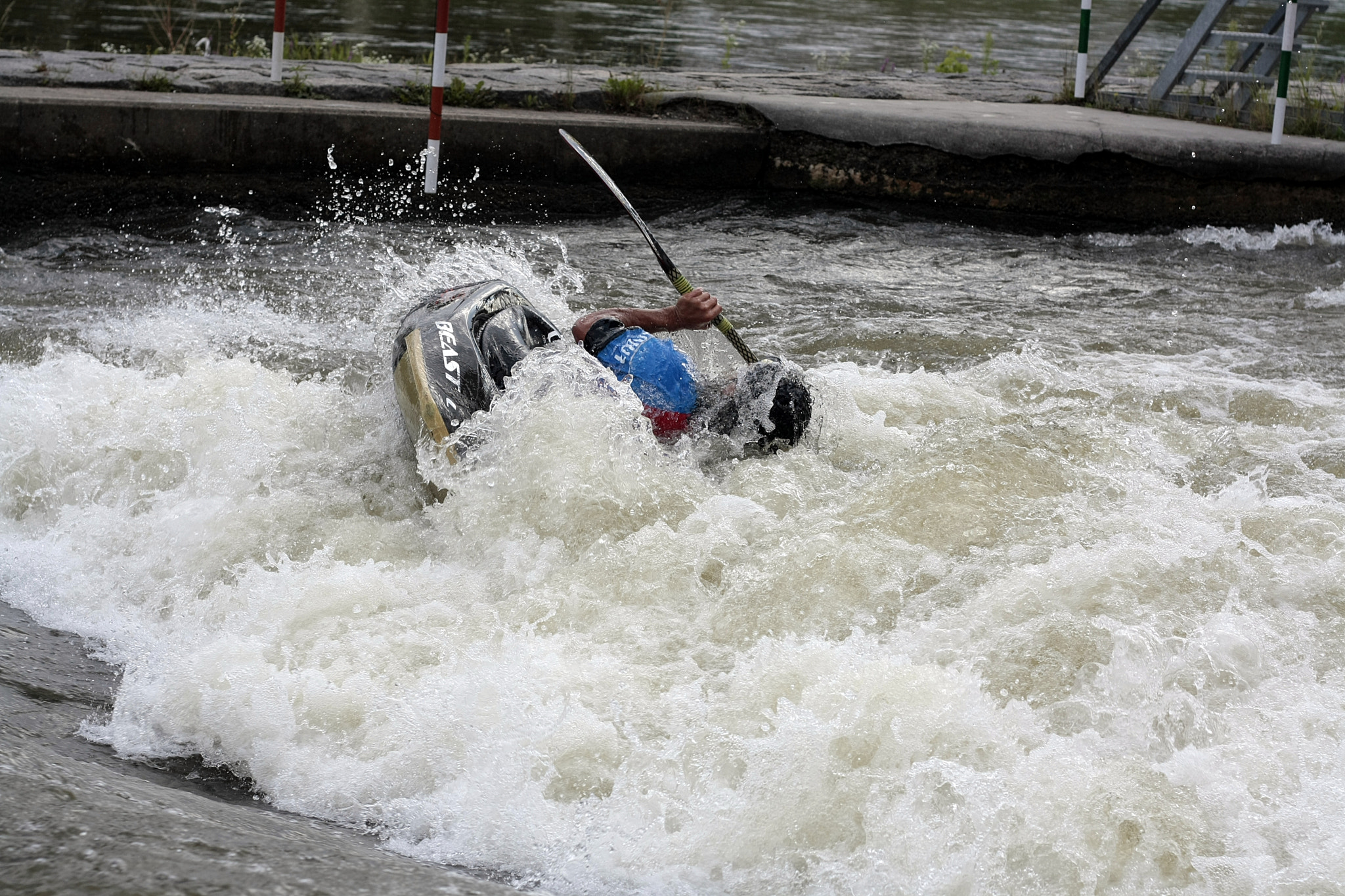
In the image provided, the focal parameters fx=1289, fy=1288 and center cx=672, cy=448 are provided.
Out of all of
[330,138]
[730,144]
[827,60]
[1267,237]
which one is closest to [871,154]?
[730,144]

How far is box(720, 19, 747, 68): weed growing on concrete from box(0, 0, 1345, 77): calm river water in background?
0.05m

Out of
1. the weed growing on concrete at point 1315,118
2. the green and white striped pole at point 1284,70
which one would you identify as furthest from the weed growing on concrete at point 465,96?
the weed growing on concrete at point 1315,118

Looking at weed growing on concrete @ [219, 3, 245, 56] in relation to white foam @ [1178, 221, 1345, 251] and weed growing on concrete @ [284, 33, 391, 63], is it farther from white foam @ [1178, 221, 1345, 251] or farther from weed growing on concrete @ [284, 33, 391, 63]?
white foam @ [1178, 221, 1345, 251]

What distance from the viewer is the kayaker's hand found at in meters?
3.89

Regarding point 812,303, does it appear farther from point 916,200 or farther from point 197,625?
point 197,625

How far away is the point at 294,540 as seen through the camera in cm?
345

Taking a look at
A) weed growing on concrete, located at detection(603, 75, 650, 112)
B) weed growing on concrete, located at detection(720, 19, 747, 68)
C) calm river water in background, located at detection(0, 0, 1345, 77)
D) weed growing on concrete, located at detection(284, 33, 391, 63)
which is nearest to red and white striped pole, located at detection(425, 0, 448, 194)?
weed growing on concrete, located at detection(603, 75, 650, 112)

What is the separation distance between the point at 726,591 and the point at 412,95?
17.2 feet

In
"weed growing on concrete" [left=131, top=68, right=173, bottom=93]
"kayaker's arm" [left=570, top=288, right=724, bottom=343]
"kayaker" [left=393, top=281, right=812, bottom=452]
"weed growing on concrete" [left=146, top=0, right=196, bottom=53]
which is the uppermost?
"weed growing on concrete" [left=146, top=0, right=196, bottom=53]

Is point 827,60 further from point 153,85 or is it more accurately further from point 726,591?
point 726,591

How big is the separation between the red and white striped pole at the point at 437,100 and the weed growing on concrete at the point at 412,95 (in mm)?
822

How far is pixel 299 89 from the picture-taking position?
289 inches

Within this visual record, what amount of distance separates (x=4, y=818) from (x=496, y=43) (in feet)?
36.5

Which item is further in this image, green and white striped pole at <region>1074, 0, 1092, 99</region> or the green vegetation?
green and white striped pole at <region>1074, 0, 1092, 99</region>
